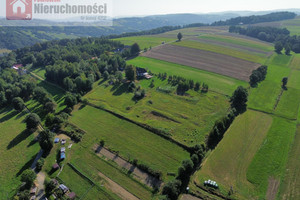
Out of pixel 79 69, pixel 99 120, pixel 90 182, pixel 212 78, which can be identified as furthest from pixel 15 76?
pixel 212 78

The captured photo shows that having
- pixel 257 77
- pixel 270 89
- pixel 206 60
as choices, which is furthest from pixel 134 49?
pixel 270 89

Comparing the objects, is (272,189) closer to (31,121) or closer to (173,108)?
(173,108)

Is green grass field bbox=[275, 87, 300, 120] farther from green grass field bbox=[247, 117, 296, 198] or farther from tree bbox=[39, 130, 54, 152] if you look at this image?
tree bbox=[39, 130, 54, 152]

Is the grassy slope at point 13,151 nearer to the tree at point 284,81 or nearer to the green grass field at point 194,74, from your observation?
the green grass field at point 194,74

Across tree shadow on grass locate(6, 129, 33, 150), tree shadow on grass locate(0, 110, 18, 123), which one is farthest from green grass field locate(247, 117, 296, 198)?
tree shadow on grass locate(0, 110, 18, 123)

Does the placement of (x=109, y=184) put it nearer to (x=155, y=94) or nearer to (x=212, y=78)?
(x=155, y=94)
